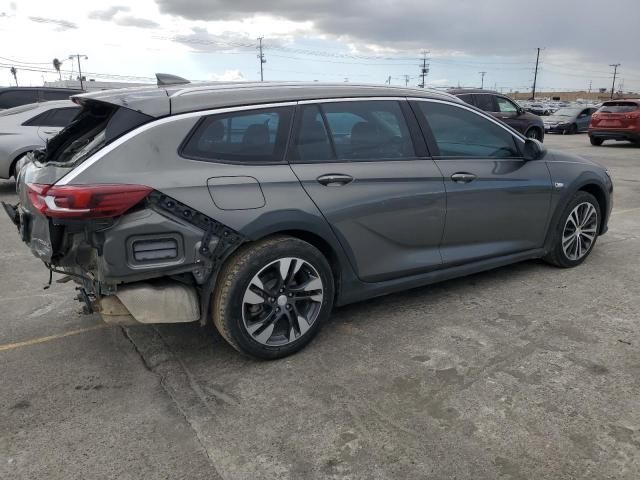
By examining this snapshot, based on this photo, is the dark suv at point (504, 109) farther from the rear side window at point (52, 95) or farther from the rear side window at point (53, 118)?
the rear side window at point (53, 118)

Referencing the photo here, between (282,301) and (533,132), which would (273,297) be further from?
(533,132)

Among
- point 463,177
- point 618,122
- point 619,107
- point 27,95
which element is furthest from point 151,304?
point 619,107

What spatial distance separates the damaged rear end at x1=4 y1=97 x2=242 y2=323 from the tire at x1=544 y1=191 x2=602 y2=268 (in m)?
3.18

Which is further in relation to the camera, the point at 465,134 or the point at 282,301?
the point at 465,134

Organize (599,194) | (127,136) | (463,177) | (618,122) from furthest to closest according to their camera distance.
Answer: (618,122)
(599,194)
(463,177)
(127,136)

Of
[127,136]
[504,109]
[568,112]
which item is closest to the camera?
[127,136]

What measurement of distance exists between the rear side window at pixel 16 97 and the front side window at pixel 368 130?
33.6ft

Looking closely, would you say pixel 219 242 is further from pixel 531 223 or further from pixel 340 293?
pixel 531 223

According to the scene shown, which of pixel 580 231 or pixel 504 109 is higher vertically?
pixel 504 109

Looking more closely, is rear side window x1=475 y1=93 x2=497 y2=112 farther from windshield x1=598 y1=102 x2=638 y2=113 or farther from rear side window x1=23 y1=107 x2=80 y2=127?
rear side window x1=23 y1=107 x2=80 y2=127

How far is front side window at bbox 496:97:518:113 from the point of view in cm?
1720

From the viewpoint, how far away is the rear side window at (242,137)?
9.91 feet

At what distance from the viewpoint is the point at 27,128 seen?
8.80 meters

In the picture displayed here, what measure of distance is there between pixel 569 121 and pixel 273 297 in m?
25.7
